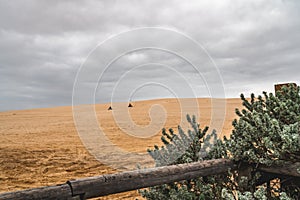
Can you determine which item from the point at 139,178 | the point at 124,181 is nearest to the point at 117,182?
the point at 124,181

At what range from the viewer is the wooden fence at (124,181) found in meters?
2.26

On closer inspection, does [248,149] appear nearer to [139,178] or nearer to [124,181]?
[139,178]

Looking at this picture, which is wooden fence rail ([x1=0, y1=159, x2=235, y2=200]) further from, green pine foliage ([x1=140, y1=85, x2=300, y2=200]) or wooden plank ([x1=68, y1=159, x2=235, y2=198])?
green pine foliage ([x1=140, y1=85, x2=300, y2=200])

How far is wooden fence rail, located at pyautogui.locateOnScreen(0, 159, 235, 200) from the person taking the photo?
7.40 ft

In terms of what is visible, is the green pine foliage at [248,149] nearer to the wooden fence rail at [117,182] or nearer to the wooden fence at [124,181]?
the wooden fence at [124,181]

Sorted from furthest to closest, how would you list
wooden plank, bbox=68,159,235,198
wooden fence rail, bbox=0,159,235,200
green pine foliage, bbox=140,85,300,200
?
green pine foliage, bbox=140,85,300,200 → wooden plank, bbox=68,159,235,198 → wooden fence rail, bbox=0,159,235,200

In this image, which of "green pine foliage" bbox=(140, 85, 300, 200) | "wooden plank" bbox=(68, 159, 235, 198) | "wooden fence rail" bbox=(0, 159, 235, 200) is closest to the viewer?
"wooden fence rail" bbox=(0, 159, 235, 200)

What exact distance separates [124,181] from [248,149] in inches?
56.6

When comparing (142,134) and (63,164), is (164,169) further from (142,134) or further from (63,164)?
(142,134)

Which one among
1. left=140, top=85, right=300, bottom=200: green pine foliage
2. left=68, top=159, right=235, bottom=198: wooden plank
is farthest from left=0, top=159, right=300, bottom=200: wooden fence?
left=140, top=85, right=300, bottom=200: green pine foliage

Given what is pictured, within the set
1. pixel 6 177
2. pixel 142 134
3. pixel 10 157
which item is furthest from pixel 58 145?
pixel 6 177

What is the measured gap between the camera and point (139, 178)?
2.71m

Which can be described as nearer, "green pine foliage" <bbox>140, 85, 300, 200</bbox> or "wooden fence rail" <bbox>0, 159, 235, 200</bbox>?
"wooden fence rail" <bbox>0, 159, 235, 200</bbox>

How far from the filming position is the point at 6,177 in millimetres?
8453
